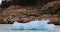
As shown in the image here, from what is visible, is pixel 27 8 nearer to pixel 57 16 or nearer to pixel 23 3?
pixel 23 3

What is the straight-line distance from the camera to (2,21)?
486 cm

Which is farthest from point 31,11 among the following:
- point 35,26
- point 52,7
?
point 35,26

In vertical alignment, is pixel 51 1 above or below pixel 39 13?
above

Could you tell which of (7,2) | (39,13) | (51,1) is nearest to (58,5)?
(51,1)

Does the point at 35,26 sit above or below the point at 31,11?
above

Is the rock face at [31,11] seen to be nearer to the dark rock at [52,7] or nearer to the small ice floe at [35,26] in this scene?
the dark rock at [52,7]

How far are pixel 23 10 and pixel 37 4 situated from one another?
0.36m

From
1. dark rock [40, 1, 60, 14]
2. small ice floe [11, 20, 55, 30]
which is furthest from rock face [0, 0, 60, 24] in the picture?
small ice floe [11, 20, 55, 30]

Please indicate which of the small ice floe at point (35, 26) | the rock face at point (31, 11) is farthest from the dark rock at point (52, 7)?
the small ice floe at point (35, 26)

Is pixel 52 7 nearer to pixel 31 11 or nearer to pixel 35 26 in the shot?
pixel 31 11

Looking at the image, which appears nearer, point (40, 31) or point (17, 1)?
point (40, 31)

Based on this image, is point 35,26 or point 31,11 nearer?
point 35,26

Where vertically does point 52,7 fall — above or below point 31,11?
above

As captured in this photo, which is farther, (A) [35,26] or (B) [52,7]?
(B) [52,7]
